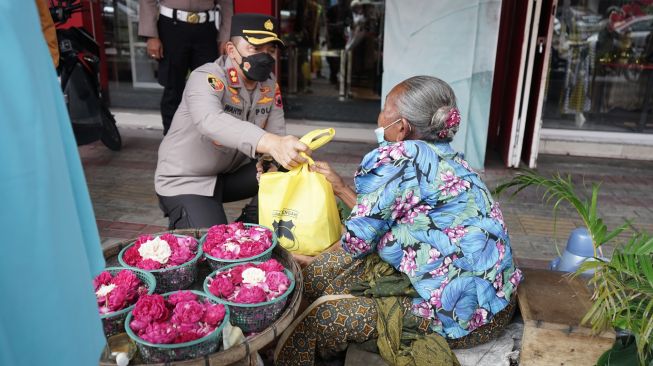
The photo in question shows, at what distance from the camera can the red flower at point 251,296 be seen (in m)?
1.68

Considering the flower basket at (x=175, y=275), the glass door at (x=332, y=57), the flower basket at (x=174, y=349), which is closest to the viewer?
the flower basket at (x=174, y=349)

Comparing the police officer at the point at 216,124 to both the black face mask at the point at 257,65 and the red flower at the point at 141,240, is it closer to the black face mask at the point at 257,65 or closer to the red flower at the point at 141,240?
the black face mask at the point at 257,65

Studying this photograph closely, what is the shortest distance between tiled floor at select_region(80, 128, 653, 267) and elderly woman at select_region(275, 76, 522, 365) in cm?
131

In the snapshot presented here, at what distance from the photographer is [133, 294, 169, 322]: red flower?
5.16 ft

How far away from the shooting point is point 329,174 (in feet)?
7.71

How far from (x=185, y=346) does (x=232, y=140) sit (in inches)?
43.1

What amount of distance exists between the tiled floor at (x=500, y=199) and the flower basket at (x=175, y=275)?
2136 mm

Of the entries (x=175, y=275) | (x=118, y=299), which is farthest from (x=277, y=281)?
(x=118, y=299)

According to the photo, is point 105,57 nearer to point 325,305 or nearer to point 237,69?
point 237,69

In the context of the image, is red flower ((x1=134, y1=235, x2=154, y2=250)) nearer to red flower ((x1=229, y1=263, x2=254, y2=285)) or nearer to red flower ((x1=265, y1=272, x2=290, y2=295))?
red flower ((x1=229, y1=263, x2=254, y2=285))

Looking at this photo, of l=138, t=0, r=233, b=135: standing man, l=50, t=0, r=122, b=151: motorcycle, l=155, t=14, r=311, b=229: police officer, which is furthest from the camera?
l=50, t=0, r=122, b=151: motorcycle

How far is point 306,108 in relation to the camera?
775 centimetres

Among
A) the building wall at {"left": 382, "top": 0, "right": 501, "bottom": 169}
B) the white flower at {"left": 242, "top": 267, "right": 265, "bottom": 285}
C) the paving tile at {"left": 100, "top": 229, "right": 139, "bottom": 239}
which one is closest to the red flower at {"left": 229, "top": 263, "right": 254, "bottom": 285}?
the white flower at {"left": 242, "top": 267, "right": 265, "bottom": 285}

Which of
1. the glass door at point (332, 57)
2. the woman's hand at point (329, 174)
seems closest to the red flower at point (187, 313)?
the woman's hand at point (329, 174)
